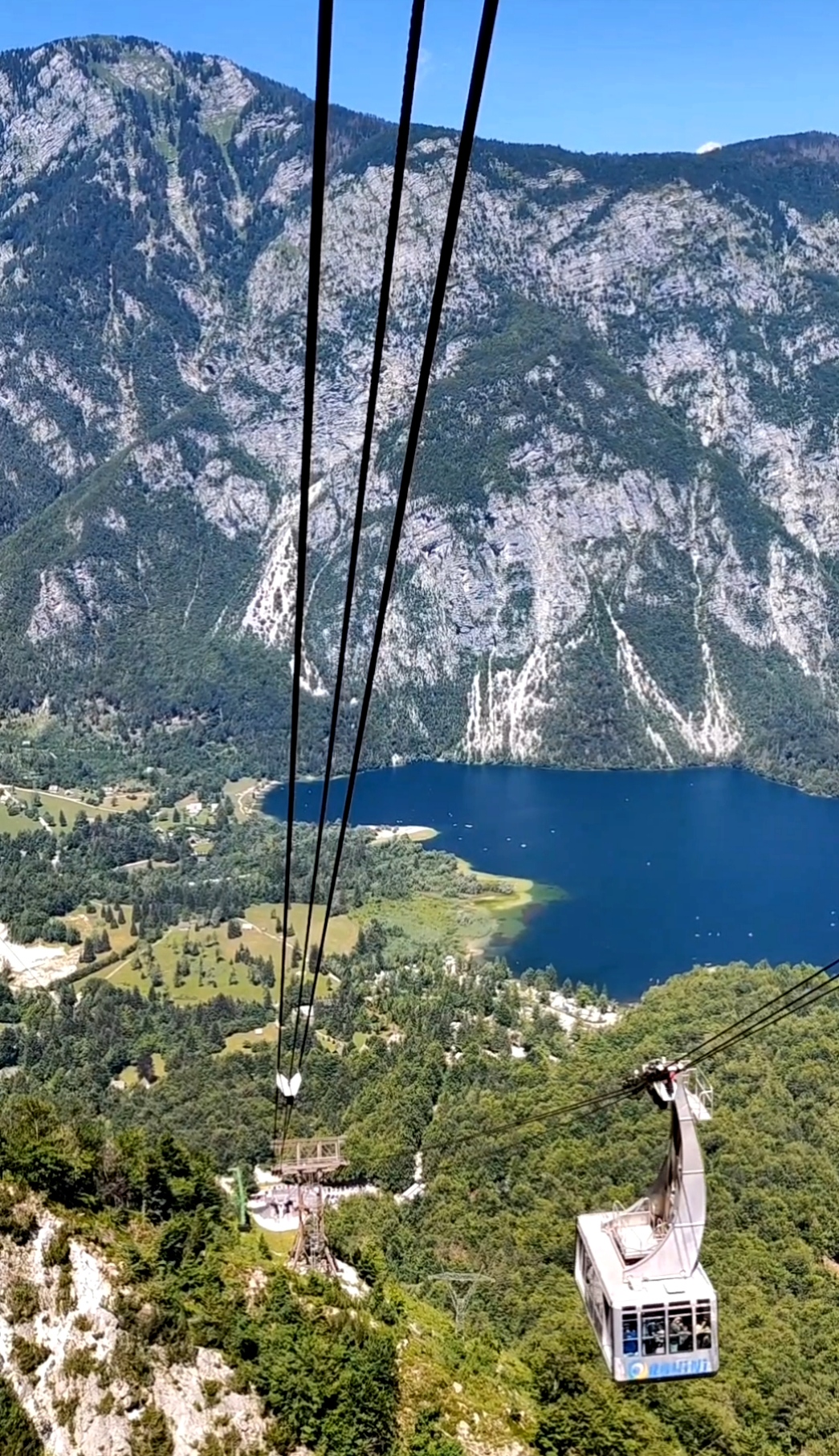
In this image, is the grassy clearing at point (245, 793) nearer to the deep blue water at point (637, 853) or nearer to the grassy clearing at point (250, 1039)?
the deep blue water at point (637, 853)

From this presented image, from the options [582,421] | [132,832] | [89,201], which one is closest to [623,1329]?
[132,832]

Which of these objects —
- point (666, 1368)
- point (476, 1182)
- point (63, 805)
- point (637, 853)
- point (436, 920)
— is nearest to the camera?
point (666, 1368)

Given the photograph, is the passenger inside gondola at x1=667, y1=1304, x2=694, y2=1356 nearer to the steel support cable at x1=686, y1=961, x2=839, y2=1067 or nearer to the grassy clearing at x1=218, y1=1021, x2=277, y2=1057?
the steel support cable at x1=686, y1=961, x2=839, y2=1067

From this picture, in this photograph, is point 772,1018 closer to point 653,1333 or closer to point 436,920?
point 653,1333

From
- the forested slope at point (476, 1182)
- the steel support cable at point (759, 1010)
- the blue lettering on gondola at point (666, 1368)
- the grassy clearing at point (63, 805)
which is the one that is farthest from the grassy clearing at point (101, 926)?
the blue lettering on gondola at point (666, 1368)

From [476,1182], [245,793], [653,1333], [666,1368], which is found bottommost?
[245,793]

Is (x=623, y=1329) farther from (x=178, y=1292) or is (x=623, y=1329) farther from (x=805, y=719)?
(x=805, y=719)

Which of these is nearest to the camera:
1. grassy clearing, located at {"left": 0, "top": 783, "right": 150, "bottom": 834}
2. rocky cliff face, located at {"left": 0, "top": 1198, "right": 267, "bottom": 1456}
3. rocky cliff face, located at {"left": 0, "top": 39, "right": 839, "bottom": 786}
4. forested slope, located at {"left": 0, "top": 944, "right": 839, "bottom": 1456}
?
rocky cliff face, located at {"left": 0, "top": 1198, "right": 267, "bottom": 1456}

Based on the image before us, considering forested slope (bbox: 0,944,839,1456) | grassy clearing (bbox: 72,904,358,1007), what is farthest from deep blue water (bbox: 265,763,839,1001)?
grassy clearing (bbox: 72,904,358,1007)

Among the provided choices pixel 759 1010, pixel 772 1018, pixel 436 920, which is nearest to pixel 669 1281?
pixel 759 1010
